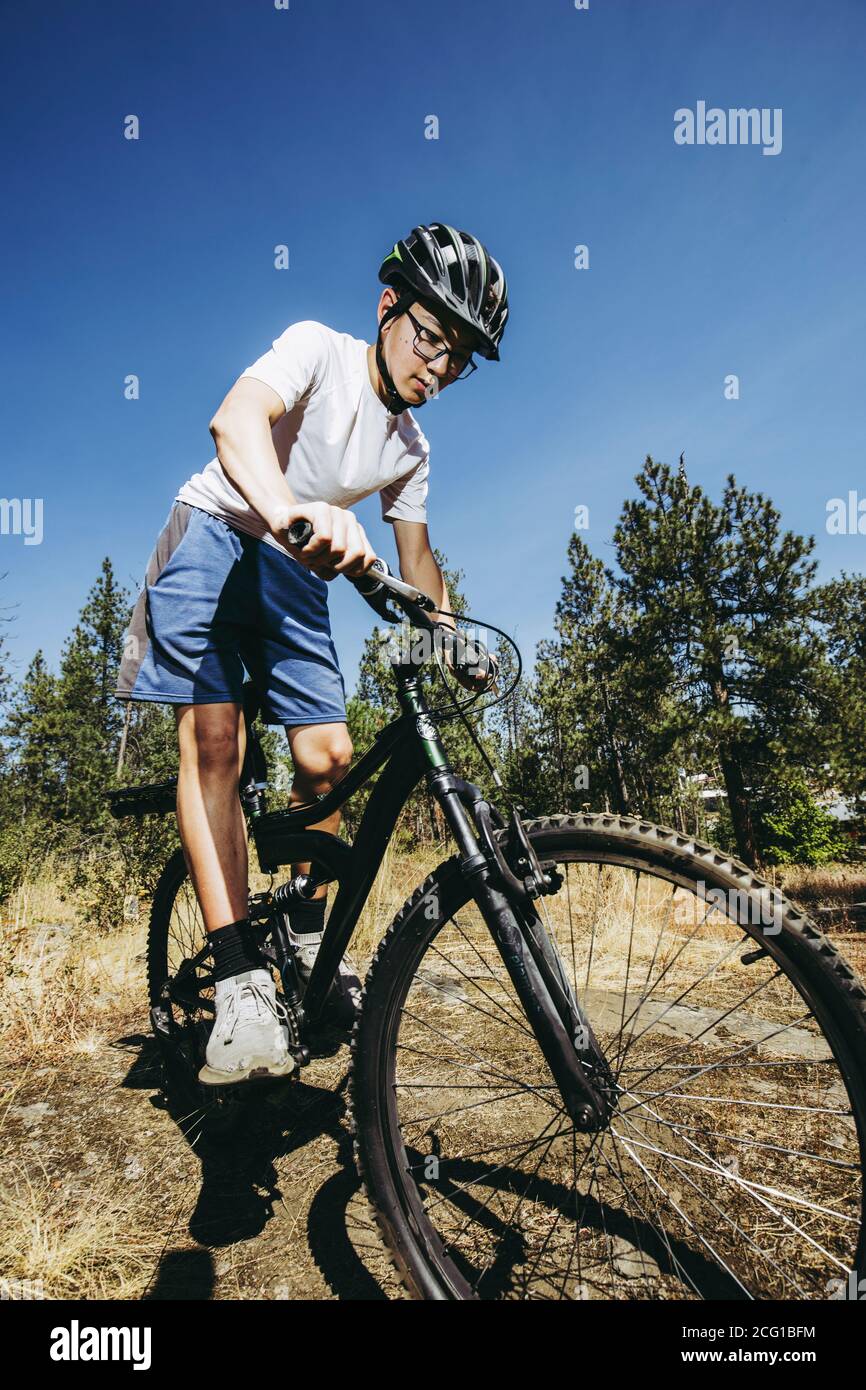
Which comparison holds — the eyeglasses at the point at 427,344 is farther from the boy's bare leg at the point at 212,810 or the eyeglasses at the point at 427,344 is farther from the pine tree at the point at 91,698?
the pine tree at the point at 91,698

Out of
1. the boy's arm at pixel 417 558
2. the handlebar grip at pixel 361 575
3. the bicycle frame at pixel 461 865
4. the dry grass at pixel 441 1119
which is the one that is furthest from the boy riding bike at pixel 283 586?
the dry grass at pixel 441 1119

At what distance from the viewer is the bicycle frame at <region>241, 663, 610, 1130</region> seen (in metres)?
1.16

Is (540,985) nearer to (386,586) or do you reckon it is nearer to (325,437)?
(386,586)

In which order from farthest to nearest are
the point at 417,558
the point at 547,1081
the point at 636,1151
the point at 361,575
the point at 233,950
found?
1. the point at 417,558
2. the point at 547,1081
3. the point at 636,1151
4. the point at 233,950
5. the point at 361,575

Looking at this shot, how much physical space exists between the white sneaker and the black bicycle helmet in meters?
1.86

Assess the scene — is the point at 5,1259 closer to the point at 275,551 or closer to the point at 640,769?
the point at 275,551

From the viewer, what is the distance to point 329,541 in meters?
1.16

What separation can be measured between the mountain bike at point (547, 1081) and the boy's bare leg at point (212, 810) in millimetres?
127

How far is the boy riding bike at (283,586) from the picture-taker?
1630 millimetres

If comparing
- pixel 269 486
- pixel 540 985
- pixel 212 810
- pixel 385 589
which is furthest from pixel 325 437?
pixel 540 985

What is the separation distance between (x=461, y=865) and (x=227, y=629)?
3.29 feet

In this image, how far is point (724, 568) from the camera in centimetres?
1980

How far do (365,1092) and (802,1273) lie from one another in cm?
96

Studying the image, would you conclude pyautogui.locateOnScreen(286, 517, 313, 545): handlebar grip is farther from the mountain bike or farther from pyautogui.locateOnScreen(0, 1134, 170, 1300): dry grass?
pyautogui.locateOnScreen(0, 1134, 170, 1300): dry grass
